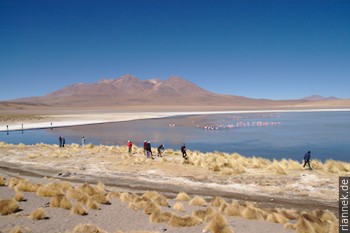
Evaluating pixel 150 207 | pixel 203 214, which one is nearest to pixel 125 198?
pixel 150 207

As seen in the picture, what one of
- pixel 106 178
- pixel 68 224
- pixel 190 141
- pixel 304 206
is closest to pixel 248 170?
pixel 304 206

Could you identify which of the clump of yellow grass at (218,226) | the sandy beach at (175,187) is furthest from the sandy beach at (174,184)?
the clump of yellow grass at (218,226)

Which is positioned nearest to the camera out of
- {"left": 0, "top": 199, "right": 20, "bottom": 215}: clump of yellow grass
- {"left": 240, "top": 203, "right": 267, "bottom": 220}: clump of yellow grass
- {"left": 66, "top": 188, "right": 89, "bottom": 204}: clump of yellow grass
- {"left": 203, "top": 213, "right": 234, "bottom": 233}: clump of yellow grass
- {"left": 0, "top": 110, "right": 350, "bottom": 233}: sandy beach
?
{"left": 203, "top": 213, "right": 234, "bottom": 233}: clump of yellow grass

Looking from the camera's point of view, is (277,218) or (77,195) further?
(77,195)

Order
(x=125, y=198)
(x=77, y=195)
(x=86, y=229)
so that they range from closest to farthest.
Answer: (x=86, y=229) < (x=77, y=195) < (x=125, y=198)

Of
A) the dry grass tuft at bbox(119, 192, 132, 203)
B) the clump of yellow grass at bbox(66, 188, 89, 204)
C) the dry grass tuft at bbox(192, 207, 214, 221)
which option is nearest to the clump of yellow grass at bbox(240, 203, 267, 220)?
the dry grass tuft at bbox(192, 207, 214, 221)

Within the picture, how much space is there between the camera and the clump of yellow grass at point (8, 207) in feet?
27.9

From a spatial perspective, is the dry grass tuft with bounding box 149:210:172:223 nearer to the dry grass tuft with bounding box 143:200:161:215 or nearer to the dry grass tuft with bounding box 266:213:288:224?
the dry grass tuft with bounding box 143:200:161:215

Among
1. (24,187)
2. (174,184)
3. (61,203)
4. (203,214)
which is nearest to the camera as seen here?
(203,214)

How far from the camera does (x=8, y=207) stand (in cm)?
863

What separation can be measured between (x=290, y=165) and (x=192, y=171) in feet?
15.6

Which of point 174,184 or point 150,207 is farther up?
point 150,207

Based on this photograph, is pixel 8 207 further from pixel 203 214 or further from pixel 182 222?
pixel 203 214

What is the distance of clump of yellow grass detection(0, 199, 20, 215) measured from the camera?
8.52 meters
